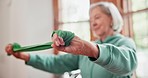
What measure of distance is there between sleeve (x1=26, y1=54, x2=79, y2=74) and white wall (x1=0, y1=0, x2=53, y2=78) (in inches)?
30.0

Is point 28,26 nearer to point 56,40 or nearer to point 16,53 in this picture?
point 16,53

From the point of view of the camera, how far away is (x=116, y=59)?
100cm

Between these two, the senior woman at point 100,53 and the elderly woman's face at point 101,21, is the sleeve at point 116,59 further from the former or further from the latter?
the elderly woman's face at point 101,21

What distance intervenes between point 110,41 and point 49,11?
1.23 m

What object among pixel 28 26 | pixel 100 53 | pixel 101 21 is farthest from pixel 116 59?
pixel 28 26

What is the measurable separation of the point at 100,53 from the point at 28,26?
5.05ft

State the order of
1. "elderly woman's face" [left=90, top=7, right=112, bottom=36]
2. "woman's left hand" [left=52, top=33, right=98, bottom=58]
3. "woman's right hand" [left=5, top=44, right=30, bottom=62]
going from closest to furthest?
"woman's left hand" [left=52, top=33, right=98, bottom=58]
"elderly woman's face" [left=90, top=7, right=112, bottom=36]
"woman's right hand" [left=5, top=44, right=30, bottom=62]

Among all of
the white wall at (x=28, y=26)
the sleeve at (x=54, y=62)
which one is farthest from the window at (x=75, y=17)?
the sleeve at (x=54, y=62)

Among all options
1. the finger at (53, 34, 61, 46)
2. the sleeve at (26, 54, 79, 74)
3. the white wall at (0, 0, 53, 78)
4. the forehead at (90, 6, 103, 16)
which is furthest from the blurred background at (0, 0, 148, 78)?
the finger at (53, 34, 61, 46)

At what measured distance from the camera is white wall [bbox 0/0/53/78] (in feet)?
7.82

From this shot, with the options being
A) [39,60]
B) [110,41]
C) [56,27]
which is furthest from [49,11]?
[110,41]

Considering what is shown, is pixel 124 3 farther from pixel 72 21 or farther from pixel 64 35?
pixel 64 35

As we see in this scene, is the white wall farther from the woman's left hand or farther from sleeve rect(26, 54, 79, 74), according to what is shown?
the woman's left hand

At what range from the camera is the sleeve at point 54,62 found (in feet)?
5.19
